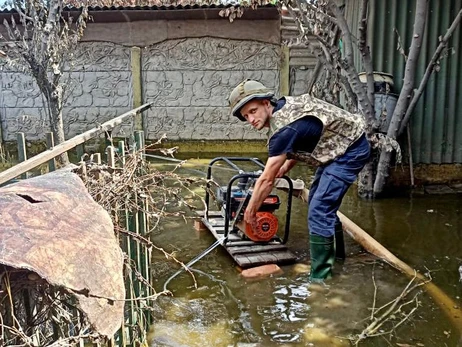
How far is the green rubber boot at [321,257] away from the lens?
3824 millimetres

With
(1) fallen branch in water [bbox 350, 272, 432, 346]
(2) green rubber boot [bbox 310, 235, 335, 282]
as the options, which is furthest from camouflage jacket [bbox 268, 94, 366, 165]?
(1) fallen branch in water [bbox 350, 272, 432, 346]

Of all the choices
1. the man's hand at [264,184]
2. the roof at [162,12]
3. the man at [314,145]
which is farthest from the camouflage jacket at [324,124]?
the roof at [162,12]

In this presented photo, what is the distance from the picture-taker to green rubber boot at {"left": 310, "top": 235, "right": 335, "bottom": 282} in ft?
12.5

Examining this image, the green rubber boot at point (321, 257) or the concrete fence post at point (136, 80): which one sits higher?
the concrete fence post at point (136, 80)

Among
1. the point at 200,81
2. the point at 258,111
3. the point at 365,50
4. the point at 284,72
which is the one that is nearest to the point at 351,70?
the point at 365,50

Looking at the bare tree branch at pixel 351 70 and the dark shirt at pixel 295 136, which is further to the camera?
the bare tree branch at pixel 351 70

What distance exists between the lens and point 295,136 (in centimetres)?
366

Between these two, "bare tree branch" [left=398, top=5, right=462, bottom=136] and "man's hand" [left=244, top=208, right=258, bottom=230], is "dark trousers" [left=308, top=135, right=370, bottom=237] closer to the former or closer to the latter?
"man's hand" [left=244, top=208, right=258, bottom=230]

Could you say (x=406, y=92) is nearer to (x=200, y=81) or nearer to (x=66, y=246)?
(x=200, y=81)

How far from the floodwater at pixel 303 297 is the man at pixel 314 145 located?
34cm

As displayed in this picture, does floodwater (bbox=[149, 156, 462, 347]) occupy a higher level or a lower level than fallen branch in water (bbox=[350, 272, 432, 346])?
lower

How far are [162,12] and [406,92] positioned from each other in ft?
17.8

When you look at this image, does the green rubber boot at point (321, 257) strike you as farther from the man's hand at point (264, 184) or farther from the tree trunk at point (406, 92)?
the tree trunk at point (406, 92)

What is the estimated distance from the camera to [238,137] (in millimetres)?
10133
